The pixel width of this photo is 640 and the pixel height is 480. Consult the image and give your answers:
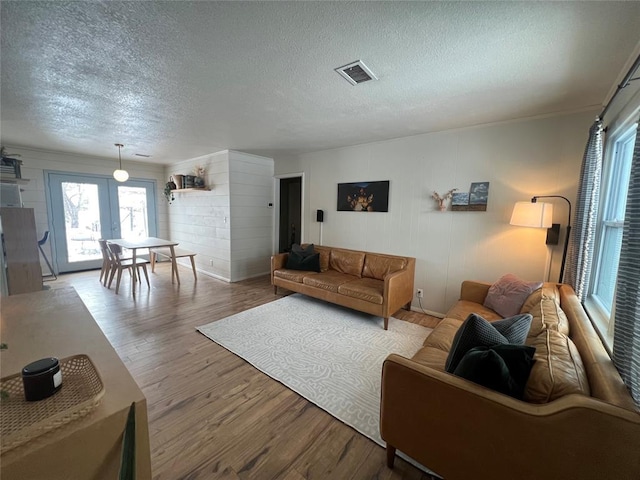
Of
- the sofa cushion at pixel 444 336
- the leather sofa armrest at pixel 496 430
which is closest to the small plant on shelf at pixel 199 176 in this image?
the sofa cushion at pixel 444 336

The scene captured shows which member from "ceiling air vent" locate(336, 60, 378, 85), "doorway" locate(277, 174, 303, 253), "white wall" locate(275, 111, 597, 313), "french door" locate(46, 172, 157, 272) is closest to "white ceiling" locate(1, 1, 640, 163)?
"ceiling air vent" locate(336, 60, 378, 85)

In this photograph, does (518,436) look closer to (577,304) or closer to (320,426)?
(320,426)

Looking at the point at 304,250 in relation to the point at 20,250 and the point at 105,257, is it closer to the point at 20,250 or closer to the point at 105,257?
the point at 105,257

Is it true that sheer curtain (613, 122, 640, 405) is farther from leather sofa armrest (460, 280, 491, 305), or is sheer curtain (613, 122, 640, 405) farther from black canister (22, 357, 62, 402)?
black canister (22, 357, 62, 402)

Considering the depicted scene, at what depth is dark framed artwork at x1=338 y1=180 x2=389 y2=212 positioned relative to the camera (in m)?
3.99

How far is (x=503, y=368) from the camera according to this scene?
1191 mm

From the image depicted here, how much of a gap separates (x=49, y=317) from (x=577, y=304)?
3.50m

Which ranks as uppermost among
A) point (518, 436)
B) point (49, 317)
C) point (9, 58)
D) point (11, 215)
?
point (9, 58)

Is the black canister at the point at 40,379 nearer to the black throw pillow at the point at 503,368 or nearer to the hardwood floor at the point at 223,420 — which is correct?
the hardwood floor at the point at 223,420

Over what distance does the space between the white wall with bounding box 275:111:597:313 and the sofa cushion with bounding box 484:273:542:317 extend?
0.53 m

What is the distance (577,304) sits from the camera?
78.0 inches

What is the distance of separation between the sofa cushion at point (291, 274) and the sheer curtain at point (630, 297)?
128 inches

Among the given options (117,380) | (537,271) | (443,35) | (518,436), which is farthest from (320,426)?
(537,271)

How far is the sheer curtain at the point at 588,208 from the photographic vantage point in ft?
7.23
